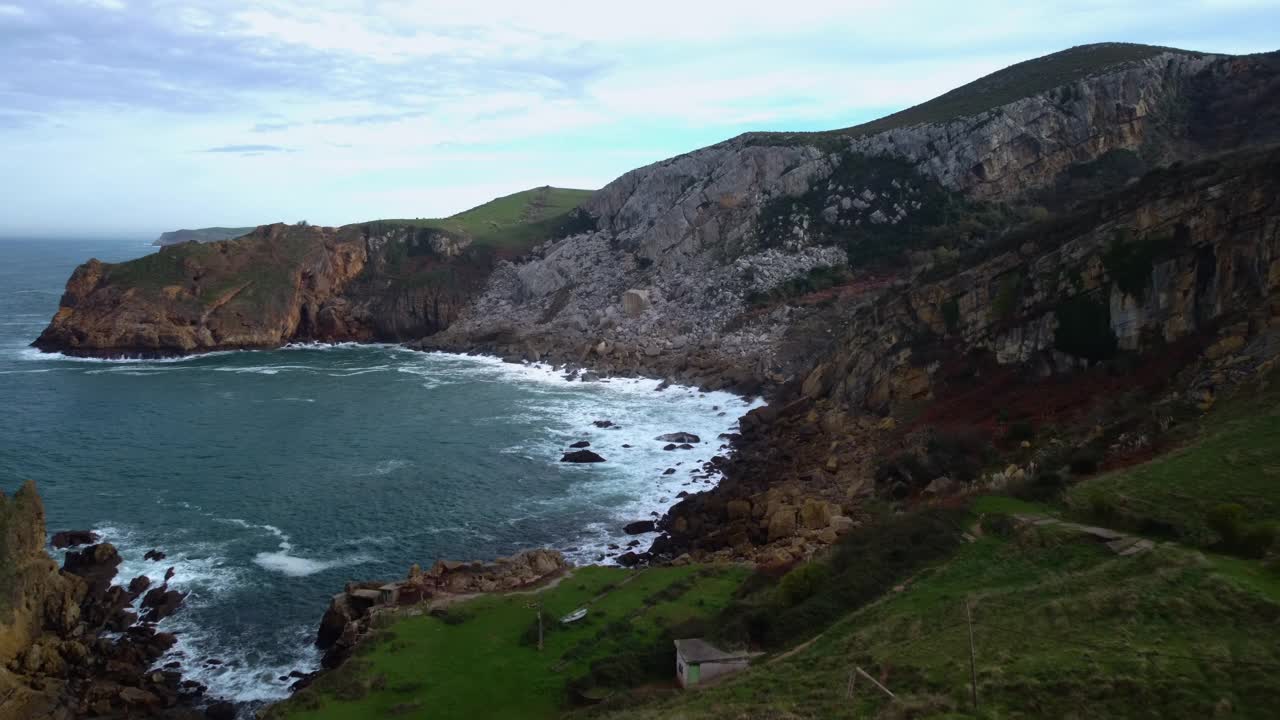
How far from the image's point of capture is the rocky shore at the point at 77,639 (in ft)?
74.3

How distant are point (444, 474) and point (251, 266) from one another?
173 feet

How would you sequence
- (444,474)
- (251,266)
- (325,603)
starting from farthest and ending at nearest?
(251,266), (444,474), (325,603)

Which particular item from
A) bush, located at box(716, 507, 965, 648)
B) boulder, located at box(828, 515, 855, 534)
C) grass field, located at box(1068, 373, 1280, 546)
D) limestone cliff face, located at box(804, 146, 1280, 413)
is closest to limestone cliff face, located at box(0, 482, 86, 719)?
bush, located at box(716, 507, 965, 648)

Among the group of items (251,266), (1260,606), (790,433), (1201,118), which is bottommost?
(790,433)

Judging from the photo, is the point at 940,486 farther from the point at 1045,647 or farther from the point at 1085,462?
the point at 1045,647

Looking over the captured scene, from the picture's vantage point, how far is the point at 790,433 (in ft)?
135

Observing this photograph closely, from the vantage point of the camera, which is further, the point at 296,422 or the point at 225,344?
the point at 225,344

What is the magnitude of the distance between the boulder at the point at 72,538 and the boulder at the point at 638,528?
21.0m

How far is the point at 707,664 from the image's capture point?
17.8 m

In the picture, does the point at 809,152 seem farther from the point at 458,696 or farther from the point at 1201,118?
the point at 458,696

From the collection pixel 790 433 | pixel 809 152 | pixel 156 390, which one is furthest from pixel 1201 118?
pixel 156 390

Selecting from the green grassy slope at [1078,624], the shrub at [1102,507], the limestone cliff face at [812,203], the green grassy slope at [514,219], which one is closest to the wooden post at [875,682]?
the green grassy slope at [1078,624]

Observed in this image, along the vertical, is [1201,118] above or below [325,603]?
above

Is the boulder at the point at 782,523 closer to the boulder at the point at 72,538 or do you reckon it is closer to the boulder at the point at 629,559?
the boulder at the point at 629,559
